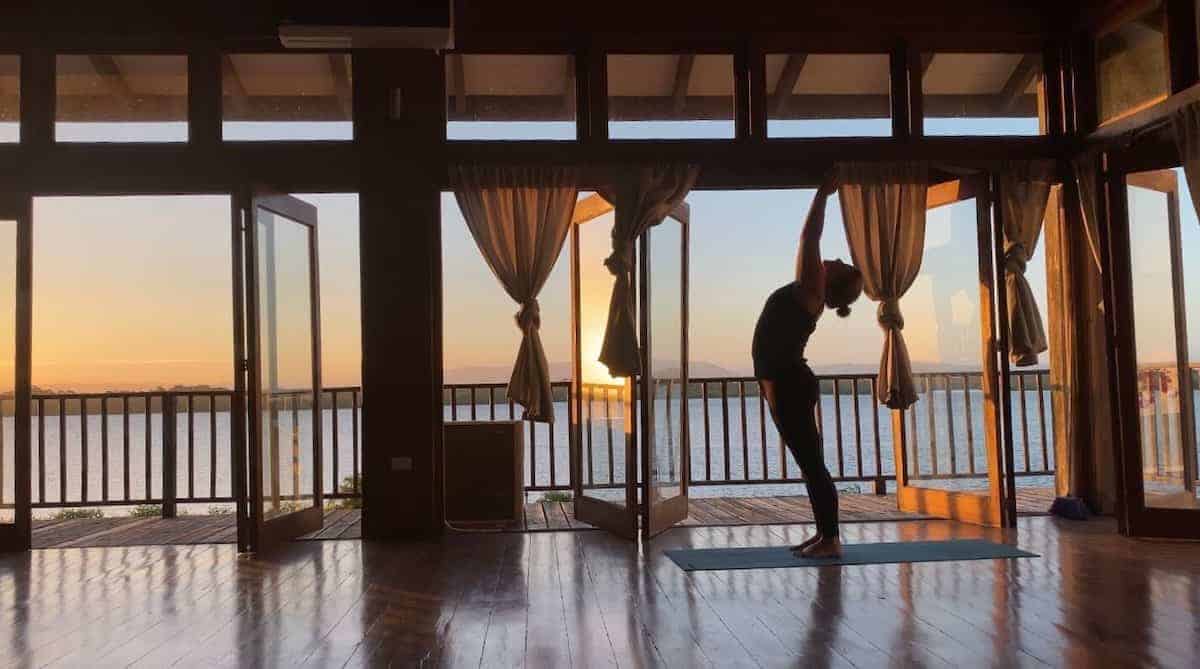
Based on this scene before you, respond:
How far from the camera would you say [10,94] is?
508 centimetres

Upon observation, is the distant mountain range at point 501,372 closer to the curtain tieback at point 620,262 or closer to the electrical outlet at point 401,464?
the electrical outlet at point 401,464

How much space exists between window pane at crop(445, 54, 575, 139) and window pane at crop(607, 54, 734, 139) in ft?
0.90

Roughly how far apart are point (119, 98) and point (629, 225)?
288cm

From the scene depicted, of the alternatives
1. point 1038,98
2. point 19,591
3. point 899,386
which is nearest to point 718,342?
point 899,386

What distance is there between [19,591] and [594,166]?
341 cm

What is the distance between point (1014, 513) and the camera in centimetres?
505

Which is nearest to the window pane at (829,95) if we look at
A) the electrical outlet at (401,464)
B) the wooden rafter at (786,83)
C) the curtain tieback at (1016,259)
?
the wooden rafter at (786,83)

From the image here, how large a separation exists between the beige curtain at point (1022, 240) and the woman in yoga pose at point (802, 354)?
5.23ft

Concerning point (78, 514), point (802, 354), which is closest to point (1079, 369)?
point (802, 354)

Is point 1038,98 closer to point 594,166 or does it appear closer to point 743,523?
point 594,166

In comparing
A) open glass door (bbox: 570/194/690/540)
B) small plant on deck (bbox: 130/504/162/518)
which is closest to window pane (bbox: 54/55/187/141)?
open glass door (bbox: 570/194/690/540)

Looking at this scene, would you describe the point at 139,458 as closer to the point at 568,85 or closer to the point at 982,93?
the point at 568,85

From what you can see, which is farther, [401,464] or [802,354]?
[401,464]

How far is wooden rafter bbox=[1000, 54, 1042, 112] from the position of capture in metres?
5.46
